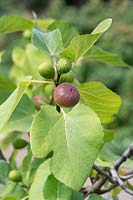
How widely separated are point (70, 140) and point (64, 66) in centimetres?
9

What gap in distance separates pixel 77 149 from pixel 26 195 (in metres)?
0.20

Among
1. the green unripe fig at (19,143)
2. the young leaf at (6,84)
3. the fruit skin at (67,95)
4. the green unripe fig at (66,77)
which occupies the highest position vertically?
the fruit skin at (67,95)

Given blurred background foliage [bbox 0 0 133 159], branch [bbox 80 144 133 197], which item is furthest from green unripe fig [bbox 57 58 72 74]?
blurred background foliage [bbox 0 0 133 159]

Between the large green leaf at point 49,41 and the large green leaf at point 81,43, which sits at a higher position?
the large green leaf at point 81,43

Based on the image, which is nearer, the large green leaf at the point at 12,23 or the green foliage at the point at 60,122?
the green foliage at the point at 60,122

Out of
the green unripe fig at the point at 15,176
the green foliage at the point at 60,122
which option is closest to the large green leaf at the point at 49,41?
the green foliage at the point at 60,122

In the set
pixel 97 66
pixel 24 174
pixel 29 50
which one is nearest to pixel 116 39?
pixel 97 66

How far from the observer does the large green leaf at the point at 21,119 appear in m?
0.78

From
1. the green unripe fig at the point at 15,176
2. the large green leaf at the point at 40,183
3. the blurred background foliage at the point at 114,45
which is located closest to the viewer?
the large green leaf at the point at 40,183

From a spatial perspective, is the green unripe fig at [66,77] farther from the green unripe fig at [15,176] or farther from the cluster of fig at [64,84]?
the green unripe fig at [15,176]

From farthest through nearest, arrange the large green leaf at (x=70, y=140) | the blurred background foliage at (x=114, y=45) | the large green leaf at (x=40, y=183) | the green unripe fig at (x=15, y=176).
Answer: the blurred background foliage at (x=114, y=45) → the green unripe fig at (x=15, y=176) → the large green leaf at (x=40, y=183) → the large green leaf at (x=70, y=140)

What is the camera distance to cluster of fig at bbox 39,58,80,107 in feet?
2.12

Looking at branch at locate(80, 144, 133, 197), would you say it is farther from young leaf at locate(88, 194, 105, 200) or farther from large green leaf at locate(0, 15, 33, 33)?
large green leaf at locate(0, 15, 33, 33)

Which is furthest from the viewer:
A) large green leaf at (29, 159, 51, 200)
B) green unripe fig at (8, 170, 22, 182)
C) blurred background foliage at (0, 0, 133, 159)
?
blurred background foliage at (0, 0, 133, 159)
